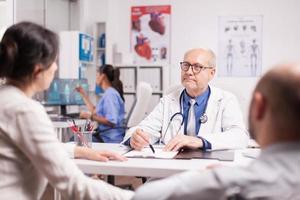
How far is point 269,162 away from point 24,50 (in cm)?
74

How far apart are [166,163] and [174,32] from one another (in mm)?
4574

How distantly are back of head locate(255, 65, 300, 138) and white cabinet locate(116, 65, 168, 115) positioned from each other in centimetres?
487

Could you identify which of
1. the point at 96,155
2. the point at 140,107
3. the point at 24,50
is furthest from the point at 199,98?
the point at 140,107

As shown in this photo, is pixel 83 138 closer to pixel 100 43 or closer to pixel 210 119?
pixel 210 119

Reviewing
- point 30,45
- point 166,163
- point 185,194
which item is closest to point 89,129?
point 166,163

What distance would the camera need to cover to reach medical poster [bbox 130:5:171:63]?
19.7ft

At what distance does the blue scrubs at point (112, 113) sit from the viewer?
4137 millimetres

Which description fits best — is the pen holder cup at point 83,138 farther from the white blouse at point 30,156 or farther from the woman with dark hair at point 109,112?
the woman with dark hair at point 109,112

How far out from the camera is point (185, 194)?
2.74 ft

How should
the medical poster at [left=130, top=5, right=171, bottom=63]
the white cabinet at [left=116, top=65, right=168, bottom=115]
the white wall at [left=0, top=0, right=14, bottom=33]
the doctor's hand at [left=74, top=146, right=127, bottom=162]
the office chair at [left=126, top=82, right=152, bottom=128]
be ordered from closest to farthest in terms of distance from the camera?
the doctor's hand at [left=74, top=146, right=127, bottom=162] → the white wall at [left=0, top=0, right=14, bottom=33] → the office chair at [left=126, top=82, right=152, bottom=128] → the white cabinet at [left=116, top=65, right=168, bottom=115] → the medical poster at [left=130, top=5, right=171, bottom=63]

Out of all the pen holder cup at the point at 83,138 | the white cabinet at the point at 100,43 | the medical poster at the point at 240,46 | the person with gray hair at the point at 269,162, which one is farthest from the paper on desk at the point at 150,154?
the white cabinet at the point at 100,43

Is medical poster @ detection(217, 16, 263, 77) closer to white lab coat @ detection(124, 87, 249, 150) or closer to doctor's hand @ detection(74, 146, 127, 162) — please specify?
white lab coat @ detection(124, 87, 249, 150)

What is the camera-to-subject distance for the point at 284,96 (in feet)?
2.55

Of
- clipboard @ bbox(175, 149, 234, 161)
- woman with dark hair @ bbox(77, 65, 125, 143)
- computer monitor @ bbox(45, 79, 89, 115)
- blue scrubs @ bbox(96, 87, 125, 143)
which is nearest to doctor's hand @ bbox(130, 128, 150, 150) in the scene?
clipboard @ bbox(175, 149, 234, 161)
